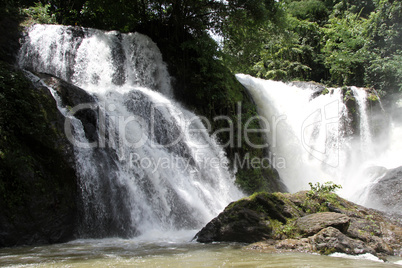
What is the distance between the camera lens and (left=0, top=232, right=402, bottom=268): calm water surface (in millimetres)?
4309

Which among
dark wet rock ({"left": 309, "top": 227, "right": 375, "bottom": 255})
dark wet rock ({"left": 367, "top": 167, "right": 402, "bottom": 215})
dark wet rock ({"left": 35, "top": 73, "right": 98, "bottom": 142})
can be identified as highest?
dark wet rock ({"left": 35, "top": 73, "right": 98, "bottom": 142})

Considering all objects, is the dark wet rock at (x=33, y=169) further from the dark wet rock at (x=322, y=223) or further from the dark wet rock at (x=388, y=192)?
the dark wet rock at (x=388, y=192)

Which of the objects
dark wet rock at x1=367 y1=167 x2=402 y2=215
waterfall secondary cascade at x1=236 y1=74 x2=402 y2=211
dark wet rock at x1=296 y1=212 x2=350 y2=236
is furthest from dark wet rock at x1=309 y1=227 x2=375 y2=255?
waterfall secondary cascade at x1=236 y1=74 x2=402 y2=211

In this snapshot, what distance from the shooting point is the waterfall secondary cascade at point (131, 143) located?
7.43m

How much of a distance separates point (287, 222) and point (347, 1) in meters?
24.5

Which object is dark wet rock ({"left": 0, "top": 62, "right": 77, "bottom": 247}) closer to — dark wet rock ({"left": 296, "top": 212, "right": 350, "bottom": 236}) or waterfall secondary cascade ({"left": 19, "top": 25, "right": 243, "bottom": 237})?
waterfall secondary cascade ({"left": 19, "top": 25, "right": 243, "bottom": 237})

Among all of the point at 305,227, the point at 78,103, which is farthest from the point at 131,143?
the point at 305,227

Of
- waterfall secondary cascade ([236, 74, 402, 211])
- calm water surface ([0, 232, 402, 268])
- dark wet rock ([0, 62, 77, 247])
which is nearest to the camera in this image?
calm water surface ([0, 232, 402, 268])

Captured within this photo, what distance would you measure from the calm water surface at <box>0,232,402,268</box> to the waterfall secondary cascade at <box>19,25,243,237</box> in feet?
4.19

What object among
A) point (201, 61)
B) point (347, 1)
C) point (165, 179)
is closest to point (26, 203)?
point (165, 179)

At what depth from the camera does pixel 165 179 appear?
886 cm

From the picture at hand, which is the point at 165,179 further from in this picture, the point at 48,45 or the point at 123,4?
the point at 123,4

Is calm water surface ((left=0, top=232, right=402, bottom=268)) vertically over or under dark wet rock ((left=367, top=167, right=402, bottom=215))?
over

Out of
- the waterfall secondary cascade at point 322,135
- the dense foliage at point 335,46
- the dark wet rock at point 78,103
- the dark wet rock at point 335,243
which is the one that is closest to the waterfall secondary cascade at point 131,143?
the dark wet rock at point 78,103
